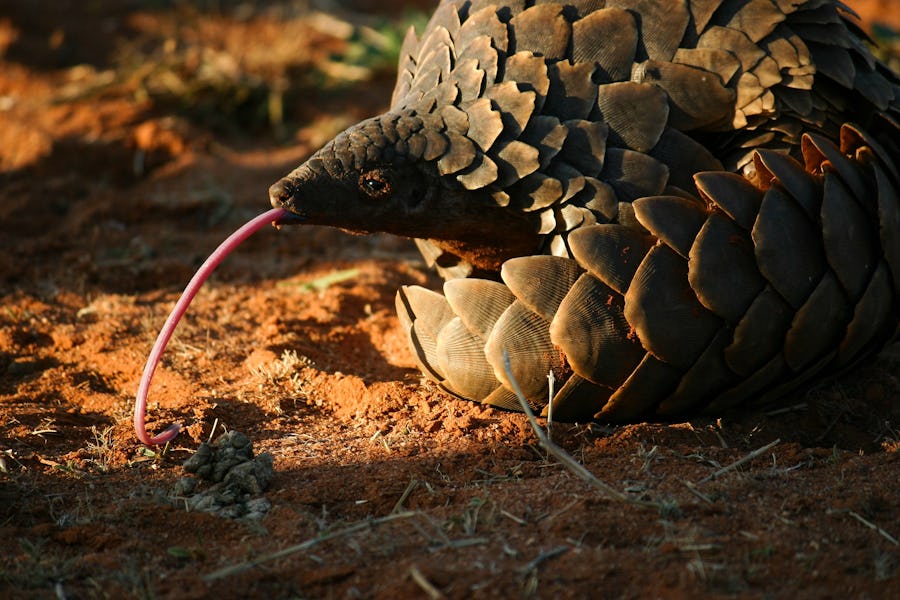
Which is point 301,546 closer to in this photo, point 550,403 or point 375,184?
point 550,403

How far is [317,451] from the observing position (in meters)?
3.28

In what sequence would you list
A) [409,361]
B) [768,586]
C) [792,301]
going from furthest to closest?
[409,361] → [792,301] → [768,586]

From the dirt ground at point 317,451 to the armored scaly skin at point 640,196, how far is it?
0.85 feet

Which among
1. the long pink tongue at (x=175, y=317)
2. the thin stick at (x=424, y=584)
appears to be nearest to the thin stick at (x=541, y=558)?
the thin stick at (x=424, y=584)

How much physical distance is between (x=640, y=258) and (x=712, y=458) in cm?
67

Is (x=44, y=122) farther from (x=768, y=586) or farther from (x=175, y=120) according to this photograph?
(x=768, y=586)

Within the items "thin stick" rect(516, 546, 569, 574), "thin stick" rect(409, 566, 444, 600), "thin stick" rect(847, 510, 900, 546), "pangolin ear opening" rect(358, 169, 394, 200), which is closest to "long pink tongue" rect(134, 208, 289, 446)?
"pangolin ear opening" rect(358, 169, 394, 200)

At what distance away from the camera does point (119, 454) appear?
326 centimetres

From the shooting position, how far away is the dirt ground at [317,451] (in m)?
2.39

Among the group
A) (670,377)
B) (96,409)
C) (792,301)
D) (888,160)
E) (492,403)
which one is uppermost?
(888,160)

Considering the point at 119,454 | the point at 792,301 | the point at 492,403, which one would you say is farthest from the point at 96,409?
the point at 792,301

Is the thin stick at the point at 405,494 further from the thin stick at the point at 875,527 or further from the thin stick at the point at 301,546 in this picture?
the thin stick at the point at 875,527

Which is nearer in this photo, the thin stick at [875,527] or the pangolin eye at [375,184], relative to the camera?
the thin stick at [875,527]

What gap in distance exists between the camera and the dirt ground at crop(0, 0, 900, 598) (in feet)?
7.85
